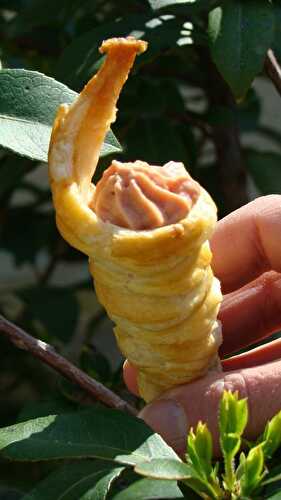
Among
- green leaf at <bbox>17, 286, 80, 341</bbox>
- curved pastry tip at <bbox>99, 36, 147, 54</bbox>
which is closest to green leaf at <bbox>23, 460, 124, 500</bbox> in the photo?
curved pastry tip at <bbox>99, 36, 147, 54</bbox>

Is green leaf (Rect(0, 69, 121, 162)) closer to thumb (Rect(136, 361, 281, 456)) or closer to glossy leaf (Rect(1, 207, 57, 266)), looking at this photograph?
thumb (Rect(136, 361, 281, 456))

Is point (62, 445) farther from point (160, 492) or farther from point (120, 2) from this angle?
point (120, 2)

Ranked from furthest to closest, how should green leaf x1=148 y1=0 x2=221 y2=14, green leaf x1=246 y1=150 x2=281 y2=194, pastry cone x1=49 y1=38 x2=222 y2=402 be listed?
green leaf x1=246 y1=150 x2=281 y2=194, green leaf x1=148 y1=0 x2=221 y2=14, pastry cone x1=49 y1=38 x2=222 y2=402

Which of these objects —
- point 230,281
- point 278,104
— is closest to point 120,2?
point 230,281

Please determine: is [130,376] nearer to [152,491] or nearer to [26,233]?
[152,491]

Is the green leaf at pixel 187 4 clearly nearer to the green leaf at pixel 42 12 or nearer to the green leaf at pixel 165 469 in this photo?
the green leaf at pixel 42 12

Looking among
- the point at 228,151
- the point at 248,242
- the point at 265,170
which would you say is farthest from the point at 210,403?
the point at 265,170
